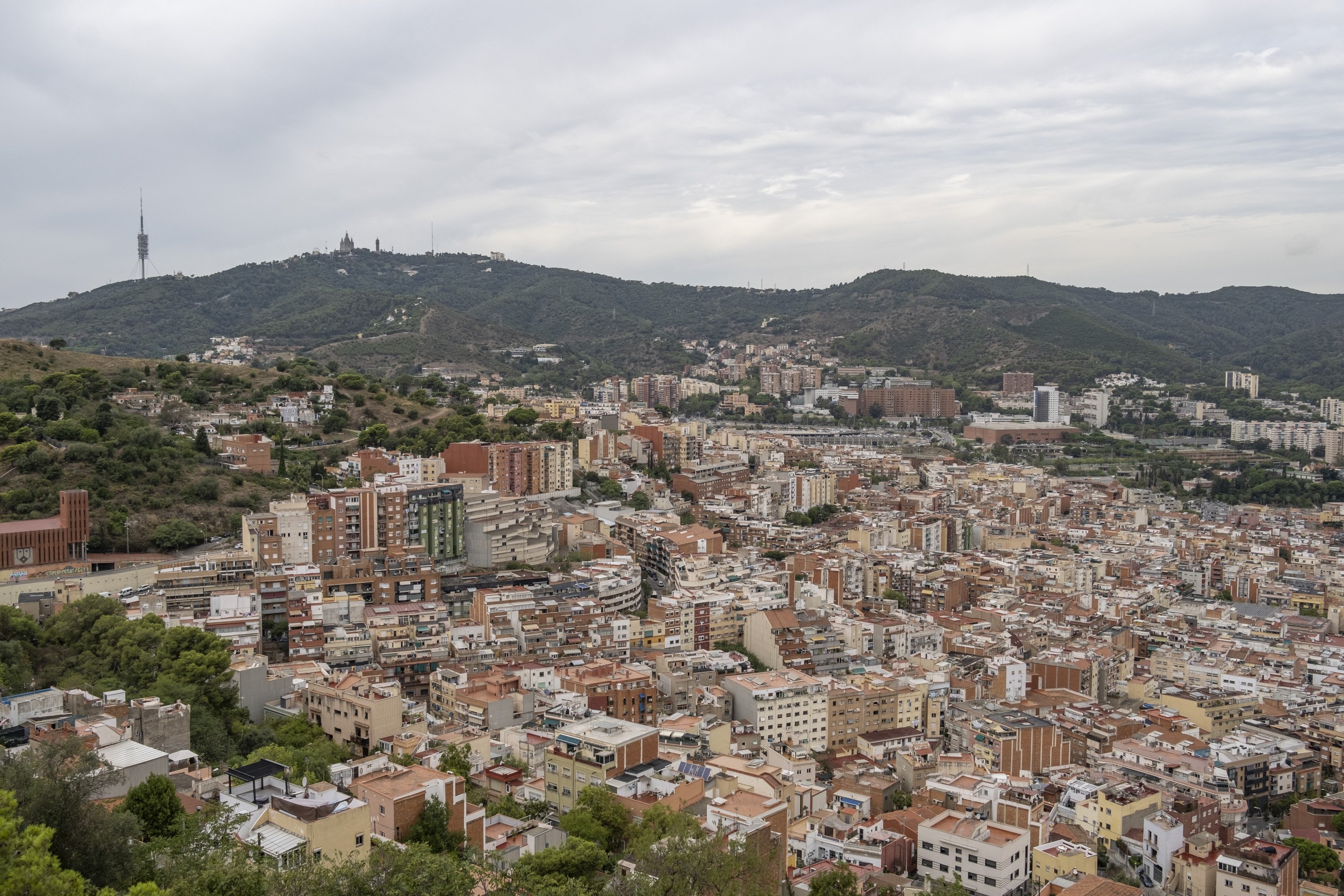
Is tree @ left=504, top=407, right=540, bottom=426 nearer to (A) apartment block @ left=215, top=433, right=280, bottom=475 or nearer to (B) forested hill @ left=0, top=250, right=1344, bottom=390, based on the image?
(A) apartment block @ left=215, top=433, right=280, bottom=475

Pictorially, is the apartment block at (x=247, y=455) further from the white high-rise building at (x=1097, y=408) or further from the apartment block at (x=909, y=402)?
the white high-rise building at (x=1097, y=408)

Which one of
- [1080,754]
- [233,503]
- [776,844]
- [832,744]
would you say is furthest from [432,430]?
[776,844]

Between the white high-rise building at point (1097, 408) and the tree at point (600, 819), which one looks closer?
the tree at point (600, 819)

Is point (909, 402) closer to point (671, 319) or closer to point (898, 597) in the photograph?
point (671, 319)

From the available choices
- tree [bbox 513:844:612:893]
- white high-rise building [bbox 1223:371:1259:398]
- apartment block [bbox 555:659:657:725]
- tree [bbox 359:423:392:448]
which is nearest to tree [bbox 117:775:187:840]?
tree [bbox 513:844:612:893]

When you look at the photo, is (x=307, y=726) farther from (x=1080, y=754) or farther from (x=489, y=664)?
(x=1080, y=754)

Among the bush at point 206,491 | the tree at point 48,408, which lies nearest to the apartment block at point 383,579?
the bush at point 206,491

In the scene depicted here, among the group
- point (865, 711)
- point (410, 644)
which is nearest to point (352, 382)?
point (410, 644)
